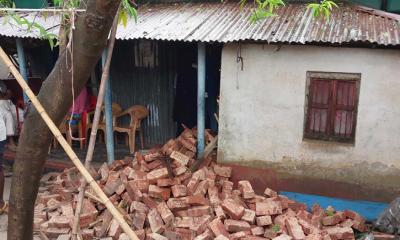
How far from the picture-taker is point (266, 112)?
6590 millimetres

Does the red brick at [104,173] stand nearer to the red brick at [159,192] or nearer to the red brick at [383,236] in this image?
the red brick at [159,192]

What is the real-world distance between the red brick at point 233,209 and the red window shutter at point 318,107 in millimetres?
1895

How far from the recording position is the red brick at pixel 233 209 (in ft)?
18.6

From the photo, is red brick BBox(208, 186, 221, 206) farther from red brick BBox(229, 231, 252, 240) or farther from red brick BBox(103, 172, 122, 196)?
red brick BBox(103, 172, 122, 196)

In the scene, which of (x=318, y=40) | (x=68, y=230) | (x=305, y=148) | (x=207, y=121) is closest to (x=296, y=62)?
(x=318, y=40)

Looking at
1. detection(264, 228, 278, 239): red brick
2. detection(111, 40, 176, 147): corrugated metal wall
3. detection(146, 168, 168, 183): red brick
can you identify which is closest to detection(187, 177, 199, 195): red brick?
detection(146, 168, 168, 183): red brick

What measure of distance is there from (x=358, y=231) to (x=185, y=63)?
5096mm

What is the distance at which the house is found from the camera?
19.6 ft

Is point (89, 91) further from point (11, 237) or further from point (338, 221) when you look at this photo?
point (11, 237)

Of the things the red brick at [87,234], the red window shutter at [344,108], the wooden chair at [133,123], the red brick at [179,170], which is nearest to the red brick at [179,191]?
the red brick at [179,170]

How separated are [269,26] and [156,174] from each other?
321cm

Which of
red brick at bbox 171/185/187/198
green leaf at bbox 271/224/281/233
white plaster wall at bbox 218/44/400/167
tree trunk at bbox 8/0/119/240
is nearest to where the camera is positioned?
tree trunk at bbox 8/0/119/240

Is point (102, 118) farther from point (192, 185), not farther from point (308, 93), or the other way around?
point (308, 93)

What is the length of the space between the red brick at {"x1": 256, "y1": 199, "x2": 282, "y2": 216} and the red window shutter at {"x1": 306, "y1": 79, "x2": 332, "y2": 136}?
1.46m
